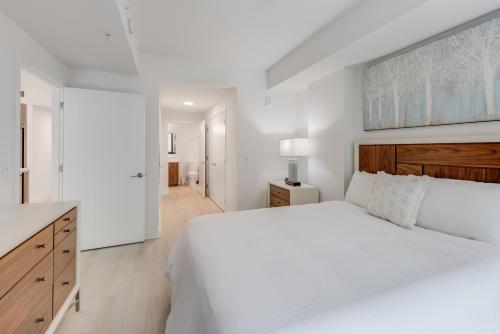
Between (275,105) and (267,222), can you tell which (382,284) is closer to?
(267,222)

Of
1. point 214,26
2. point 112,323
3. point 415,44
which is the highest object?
point 214,26

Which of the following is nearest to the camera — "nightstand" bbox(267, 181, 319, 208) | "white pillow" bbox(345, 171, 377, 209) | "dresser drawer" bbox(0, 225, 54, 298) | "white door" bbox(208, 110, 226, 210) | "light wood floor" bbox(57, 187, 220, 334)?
"dresser drawer" bbox(0, 225, 54, 298)

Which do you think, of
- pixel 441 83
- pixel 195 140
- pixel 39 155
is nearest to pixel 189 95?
pixel 39 155

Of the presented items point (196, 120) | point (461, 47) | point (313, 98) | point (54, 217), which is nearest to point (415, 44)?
point (461, 47)

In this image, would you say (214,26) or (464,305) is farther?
(214,26)

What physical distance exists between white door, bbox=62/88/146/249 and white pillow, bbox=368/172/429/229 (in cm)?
273

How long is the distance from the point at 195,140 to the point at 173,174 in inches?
59.1

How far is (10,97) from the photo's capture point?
187 cm

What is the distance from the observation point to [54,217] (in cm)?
139

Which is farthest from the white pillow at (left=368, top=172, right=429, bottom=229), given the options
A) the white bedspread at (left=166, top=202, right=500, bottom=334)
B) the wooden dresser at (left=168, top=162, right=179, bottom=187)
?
the wooden dresser at (left=168, top=162, right=179, bottom=187)

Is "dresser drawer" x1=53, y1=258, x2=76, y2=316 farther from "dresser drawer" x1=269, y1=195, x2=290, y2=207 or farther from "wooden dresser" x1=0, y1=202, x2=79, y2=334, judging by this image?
"dresser drawer" x1=269, y1=195, x2=290, y2=207

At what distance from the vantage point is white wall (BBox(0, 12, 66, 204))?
178cm

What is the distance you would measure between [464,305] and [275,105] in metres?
3.42

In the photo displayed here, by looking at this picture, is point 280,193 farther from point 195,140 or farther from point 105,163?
point 195,140
